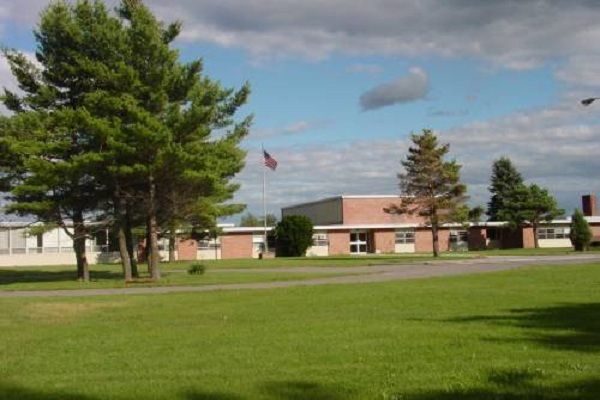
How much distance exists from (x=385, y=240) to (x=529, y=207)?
15552mm

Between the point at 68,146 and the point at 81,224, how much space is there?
5.44 meters

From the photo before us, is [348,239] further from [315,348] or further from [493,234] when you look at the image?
[315,348]

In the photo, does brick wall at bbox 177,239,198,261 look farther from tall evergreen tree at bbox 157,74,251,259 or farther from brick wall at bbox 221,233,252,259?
tall evergreen tree at bbox 157,74,251,259

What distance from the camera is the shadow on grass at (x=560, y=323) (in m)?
10.9

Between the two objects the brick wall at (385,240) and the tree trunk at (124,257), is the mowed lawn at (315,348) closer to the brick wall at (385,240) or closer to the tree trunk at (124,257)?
the tree trunk at (124,257)

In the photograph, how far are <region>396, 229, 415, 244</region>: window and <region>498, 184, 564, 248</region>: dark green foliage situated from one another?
1025 centimetres

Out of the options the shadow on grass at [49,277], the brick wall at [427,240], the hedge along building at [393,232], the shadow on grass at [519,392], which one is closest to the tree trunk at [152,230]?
the shadow on grass at [49,277]

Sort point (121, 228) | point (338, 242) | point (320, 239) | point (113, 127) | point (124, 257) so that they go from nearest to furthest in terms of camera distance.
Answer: point (113, 127) → point (124, 257) → point (121, 228) → point (320, 239) → point (338, 242)

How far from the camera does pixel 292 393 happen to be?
25.6 ft

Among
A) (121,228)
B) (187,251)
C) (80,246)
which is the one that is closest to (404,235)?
(187,251)

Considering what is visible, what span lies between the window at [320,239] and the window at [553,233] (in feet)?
82.1

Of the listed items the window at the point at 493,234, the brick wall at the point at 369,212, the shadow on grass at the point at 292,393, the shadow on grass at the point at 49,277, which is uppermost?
the brick wall at the point at 369,212

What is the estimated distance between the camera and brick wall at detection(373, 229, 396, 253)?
82.1 meters

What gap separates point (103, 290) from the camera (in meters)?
28.3
